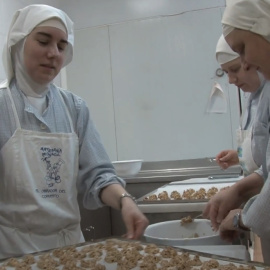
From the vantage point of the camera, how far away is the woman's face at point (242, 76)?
5.24 feet

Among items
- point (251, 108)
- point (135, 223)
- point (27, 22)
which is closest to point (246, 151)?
point (251, 108)

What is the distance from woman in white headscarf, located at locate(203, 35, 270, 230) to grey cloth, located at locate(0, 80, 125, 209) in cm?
36

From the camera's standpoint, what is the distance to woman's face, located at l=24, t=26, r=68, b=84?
1.32m

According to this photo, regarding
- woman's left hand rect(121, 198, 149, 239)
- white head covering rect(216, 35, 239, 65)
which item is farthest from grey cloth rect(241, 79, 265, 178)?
woman's left hand rect(121, 198, 149, 239)

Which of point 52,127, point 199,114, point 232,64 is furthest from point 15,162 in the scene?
A: point 199,114

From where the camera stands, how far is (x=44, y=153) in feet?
4.37

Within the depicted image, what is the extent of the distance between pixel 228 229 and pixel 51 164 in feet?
2.07

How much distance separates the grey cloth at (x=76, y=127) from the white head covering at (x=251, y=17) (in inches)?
25.6

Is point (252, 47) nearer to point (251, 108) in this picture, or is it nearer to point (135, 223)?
point (135, 223)

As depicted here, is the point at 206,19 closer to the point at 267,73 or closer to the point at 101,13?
the point at 101,13

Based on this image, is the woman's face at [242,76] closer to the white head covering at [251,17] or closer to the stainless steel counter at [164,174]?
the white head covering at [251,17]

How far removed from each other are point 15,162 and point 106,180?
1.04ft

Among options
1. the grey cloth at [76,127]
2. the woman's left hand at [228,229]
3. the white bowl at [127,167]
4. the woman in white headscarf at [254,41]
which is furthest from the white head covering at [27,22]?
the white bowl at [127,167]

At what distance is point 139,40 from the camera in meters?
3.22
